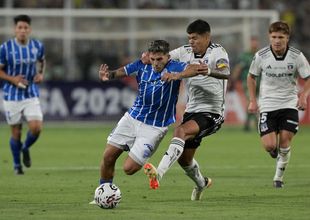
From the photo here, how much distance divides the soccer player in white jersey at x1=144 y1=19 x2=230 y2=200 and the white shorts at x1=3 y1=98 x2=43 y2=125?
4.73 m

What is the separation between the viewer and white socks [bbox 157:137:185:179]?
11680 millimetres

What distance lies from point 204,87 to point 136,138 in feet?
4.13

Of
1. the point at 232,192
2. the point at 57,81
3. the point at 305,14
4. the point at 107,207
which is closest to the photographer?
the point at 107,207

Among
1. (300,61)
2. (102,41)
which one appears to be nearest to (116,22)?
(102,41)

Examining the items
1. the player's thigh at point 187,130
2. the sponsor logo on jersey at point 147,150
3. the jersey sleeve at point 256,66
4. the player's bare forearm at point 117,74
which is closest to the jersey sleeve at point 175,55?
the player's bare forearm at point 117,74

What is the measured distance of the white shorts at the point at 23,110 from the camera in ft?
55.5

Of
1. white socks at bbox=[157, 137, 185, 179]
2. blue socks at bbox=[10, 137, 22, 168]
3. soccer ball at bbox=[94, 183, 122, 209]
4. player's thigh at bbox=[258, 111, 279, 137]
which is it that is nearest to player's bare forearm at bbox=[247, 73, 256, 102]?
player's thigh at bbox=[258, 111, 279, 137]

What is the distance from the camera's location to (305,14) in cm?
3697

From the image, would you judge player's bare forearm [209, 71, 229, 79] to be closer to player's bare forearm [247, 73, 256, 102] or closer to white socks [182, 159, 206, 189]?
white socks [182, 159, 206, 189]

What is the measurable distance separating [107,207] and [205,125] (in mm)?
1878

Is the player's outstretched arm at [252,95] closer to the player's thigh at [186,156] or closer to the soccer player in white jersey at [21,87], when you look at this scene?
the player's thigh at [186,156]

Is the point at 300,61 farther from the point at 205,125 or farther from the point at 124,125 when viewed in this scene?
the point at 124,125

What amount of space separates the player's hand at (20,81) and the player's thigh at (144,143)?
490 centimetres

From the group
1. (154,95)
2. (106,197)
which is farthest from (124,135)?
(106,197)
